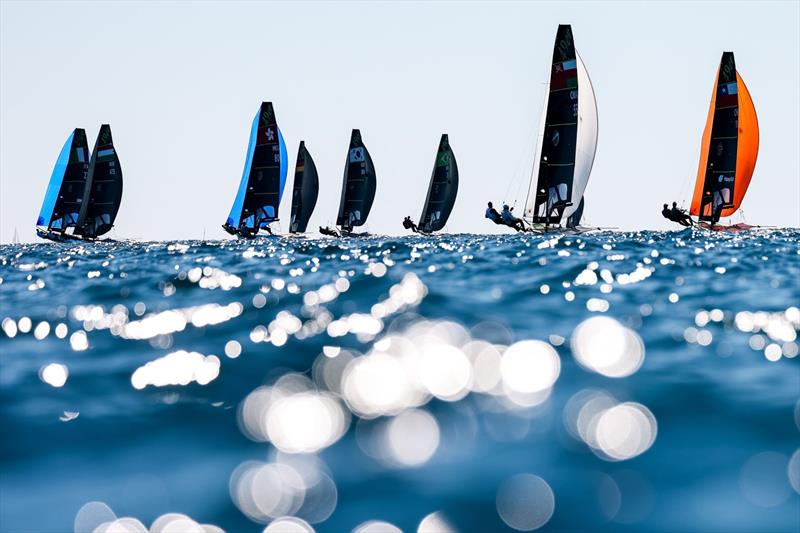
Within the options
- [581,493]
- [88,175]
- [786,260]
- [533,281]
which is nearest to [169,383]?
[581,493]

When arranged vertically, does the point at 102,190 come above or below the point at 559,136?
below

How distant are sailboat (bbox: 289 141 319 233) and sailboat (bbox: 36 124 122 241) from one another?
18656mm

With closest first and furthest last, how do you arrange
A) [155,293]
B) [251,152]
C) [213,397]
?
[213,397] < [155,293] < [251,152]

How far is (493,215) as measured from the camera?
51000mm

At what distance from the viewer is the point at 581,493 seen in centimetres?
380

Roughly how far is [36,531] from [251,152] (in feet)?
163

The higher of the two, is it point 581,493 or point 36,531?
point 581,493

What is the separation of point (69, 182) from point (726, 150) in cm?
4212

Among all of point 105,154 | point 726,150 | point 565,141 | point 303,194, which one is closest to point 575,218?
point 565,141

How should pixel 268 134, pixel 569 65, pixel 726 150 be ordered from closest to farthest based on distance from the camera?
1. pixel 569 65
2. pixel 726 150
3. pixel 268 134

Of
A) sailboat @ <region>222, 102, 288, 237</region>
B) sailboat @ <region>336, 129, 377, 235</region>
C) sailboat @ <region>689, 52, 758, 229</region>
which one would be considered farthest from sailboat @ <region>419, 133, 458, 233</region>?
sailboat @ <region>689, 52, 758, 229</region>

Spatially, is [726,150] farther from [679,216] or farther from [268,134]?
[268,134]

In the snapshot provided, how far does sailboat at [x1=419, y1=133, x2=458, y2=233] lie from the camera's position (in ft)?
207

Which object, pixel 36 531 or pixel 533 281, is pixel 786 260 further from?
pixel 36 531
